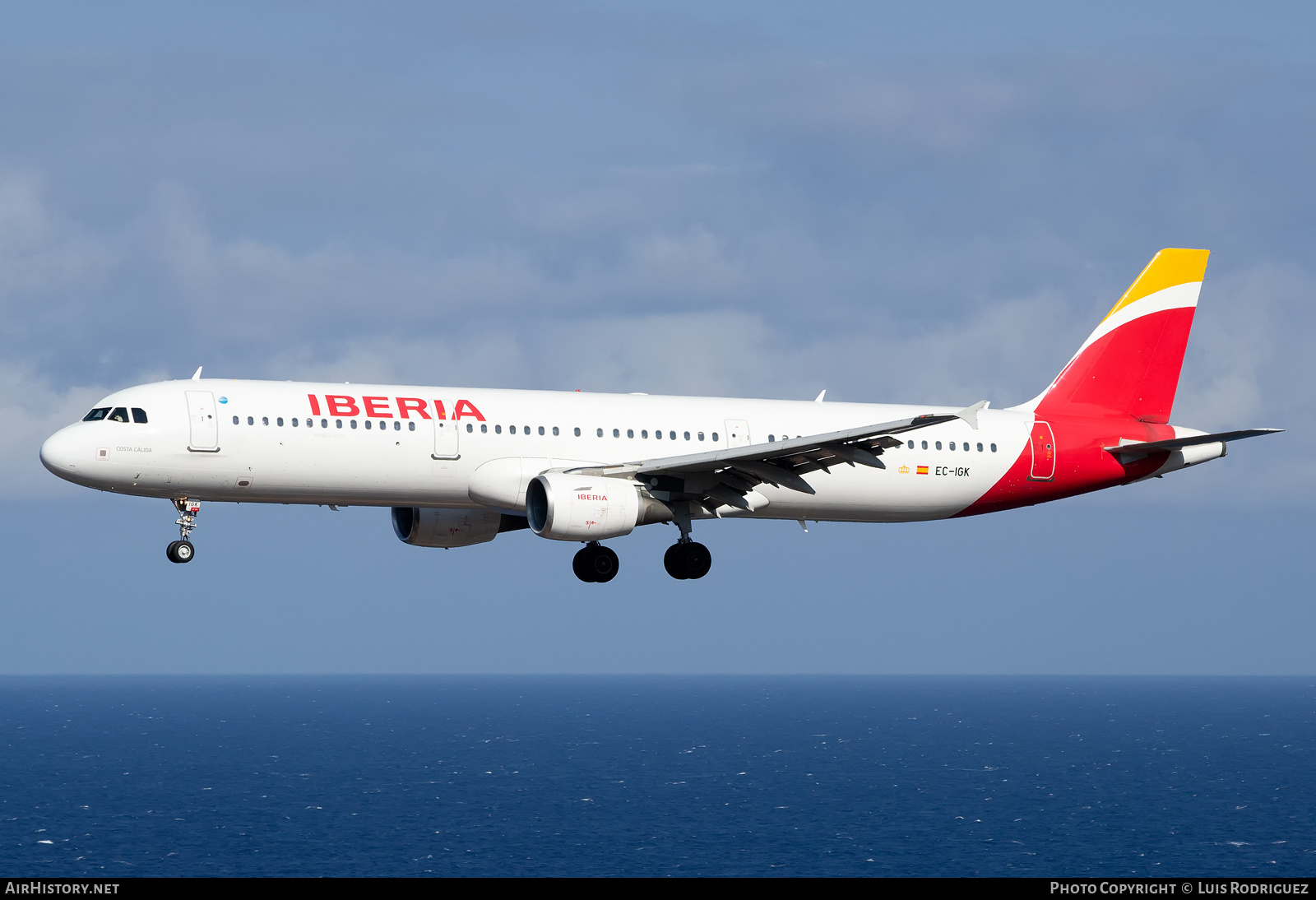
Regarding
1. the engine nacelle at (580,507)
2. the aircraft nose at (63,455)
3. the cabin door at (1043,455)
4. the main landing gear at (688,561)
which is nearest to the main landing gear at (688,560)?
the main landing gear at (688,561)

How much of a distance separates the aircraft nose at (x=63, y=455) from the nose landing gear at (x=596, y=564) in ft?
44.0

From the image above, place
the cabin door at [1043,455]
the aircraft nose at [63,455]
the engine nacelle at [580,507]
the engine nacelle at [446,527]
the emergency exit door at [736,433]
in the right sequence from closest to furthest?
the aircraft nose at [63,455], the engine nacelle at [580,507], the emergency exit door at [736,433], the engine nacelle at [446,527], the cabin door at [1043,455]

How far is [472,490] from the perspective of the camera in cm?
3803

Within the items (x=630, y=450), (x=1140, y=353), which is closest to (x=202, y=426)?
(x=630, y=450)

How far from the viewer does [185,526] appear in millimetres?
37031

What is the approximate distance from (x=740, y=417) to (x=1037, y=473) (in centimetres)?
969

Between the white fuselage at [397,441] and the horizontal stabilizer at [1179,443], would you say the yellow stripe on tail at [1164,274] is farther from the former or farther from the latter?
the white fuselage at [397,441]

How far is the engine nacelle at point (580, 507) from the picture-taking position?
36969 millimetres

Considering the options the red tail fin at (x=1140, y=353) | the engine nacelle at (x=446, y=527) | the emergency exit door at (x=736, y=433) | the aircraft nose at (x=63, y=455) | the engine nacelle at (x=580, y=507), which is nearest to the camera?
the aircraft nose at (x=63, y=455)

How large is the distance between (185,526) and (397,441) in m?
5.66

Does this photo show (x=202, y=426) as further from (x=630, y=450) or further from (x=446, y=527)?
(x=630, y=450)

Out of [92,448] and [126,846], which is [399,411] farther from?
[126,846]

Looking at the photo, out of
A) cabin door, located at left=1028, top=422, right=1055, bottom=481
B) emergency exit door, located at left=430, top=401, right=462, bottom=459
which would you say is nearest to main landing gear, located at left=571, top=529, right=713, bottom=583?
emergency exit door, located at left=430, top=401, right=462, bottom=459
